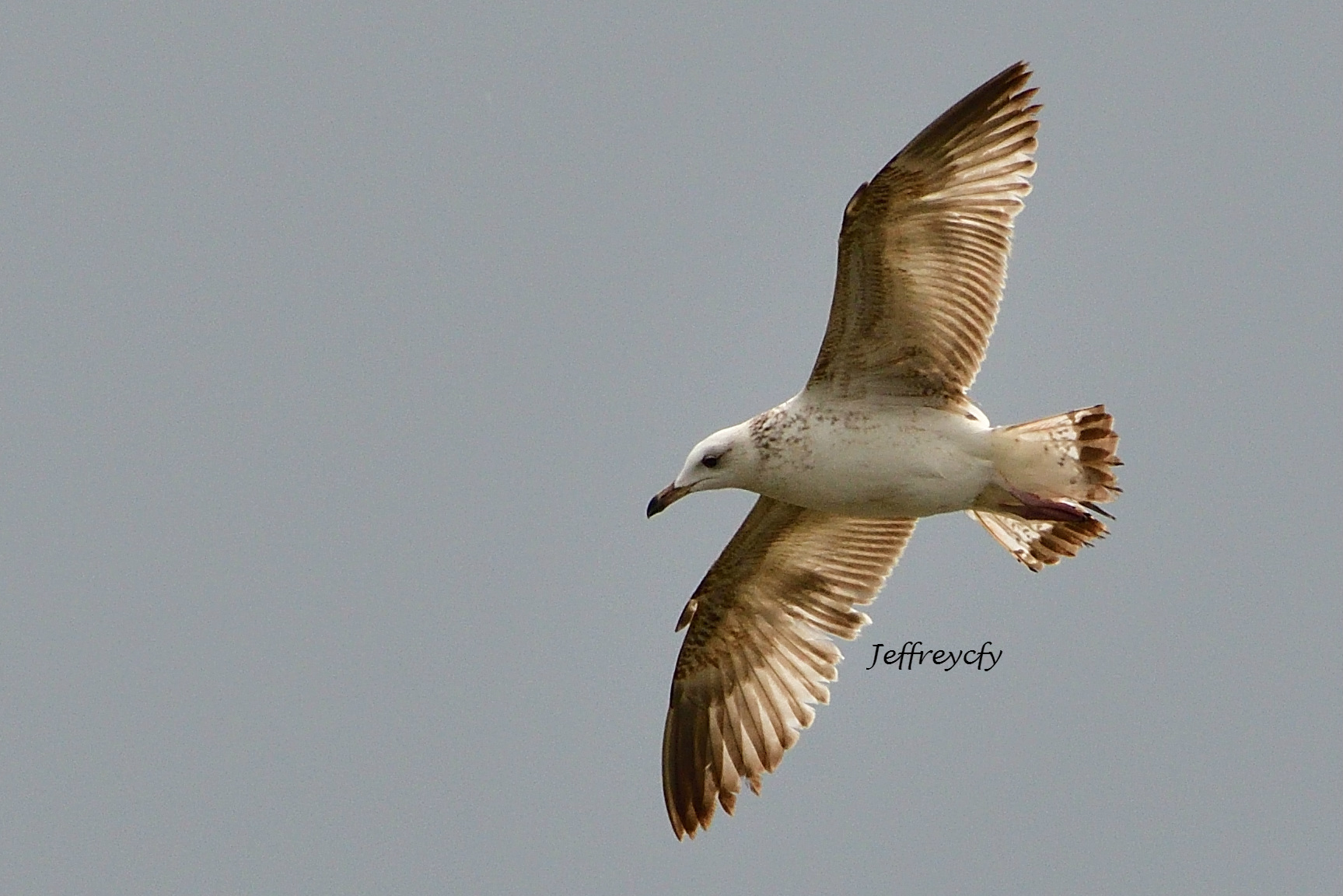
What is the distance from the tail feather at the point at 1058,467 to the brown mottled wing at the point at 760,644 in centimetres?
108

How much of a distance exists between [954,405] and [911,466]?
405 millimetres

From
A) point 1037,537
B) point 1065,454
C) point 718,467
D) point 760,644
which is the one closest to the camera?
point 1065,454

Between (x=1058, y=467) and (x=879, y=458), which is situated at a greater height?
(x=1058, y=467)

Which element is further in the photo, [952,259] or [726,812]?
[726,812]

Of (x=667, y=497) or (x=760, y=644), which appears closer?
(x=667, y=497)

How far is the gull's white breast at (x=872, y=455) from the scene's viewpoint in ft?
28.9

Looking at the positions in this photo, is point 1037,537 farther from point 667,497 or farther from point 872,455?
point 667,497

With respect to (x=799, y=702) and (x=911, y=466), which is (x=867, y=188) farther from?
(x=799, y=702)

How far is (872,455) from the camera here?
8.81 m

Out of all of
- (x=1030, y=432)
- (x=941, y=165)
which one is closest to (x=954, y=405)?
(x=1030, y=432)

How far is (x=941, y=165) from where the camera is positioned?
8.71 meters

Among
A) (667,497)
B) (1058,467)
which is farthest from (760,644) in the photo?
(1058,467)

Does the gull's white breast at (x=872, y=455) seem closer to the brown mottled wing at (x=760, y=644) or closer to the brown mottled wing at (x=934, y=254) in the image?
the brown mottled wing at (x=934, y=254)

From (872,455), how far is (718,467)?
68cm
